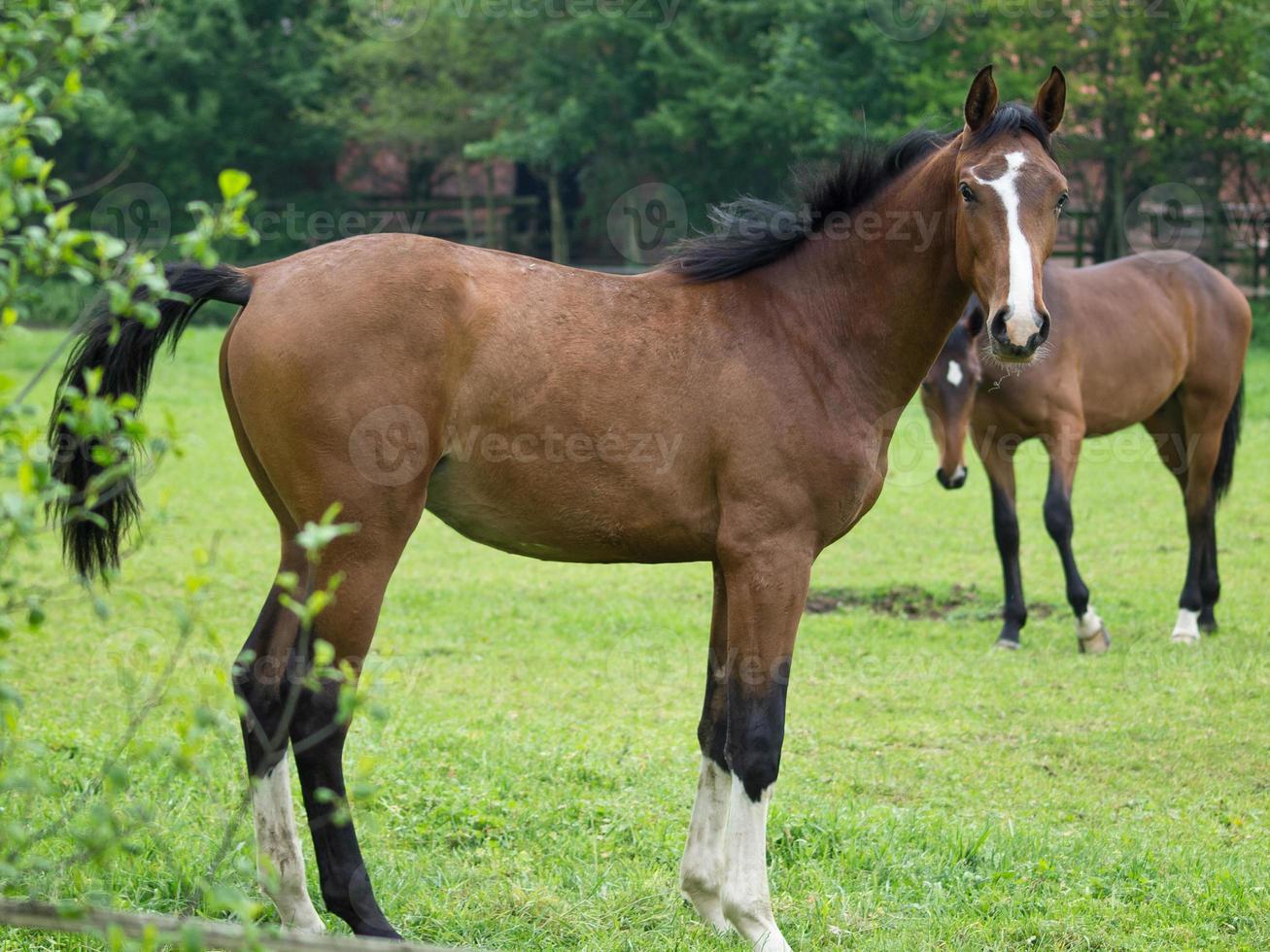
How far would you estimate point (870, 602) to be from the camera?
871 cm

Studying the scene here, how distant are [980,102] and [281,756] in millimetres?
2637

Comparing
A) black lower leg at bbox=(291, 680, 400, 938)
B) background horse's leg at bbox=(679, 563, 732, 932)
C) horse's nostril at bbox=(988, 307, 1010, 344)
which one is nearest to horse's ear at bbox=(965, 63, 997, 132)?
horse's nostril at bbox=(988, 307, 1010, 344)

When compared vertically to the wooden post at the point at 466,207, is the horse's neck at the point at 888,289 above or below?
above

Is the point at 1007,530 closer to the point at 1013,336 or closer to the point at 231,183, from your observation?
the point at 1013,336

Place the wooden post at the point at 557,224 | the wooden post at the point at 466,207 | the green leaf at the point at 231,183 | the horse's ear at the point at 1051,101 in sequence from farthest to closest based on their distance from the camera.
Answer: the wooden post at the point at 466,207
the wooden post at the point at 557,224
the horse's ear at the point at 1051,101
the green leaf at the point at 231,183

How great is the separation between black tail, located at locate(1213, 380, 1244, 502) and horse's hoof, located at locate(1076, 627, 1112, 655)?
5.47 ft

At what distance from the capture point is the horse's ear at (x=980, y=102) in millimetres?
3625

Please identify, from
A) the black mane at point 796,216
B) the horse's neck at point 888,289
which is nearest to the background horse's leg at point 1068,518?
the horse's neck at point 888,289

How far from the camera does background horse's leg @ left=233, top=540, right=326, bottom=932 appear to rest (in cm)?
350

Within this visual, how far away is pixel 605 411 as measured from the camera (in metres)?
3.59

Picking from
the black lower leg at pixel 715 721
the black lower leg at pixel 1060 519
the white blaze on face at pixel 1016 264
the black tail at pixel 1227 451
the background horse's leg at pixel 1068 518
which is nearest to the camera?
the white blaze on face at pixel 1016 264

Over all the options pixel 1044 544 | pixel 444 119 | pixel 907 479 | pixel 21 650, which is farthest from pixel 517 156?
pixel 21 650

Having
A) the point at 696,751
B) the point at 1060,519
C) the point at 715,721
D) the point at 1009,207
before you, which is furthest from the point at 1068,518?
the point at 1009,207

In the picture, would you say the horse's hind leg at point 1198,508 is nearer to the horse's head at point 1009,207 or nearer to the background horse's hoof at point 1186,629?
the background horse's hoof at point 1186,629
